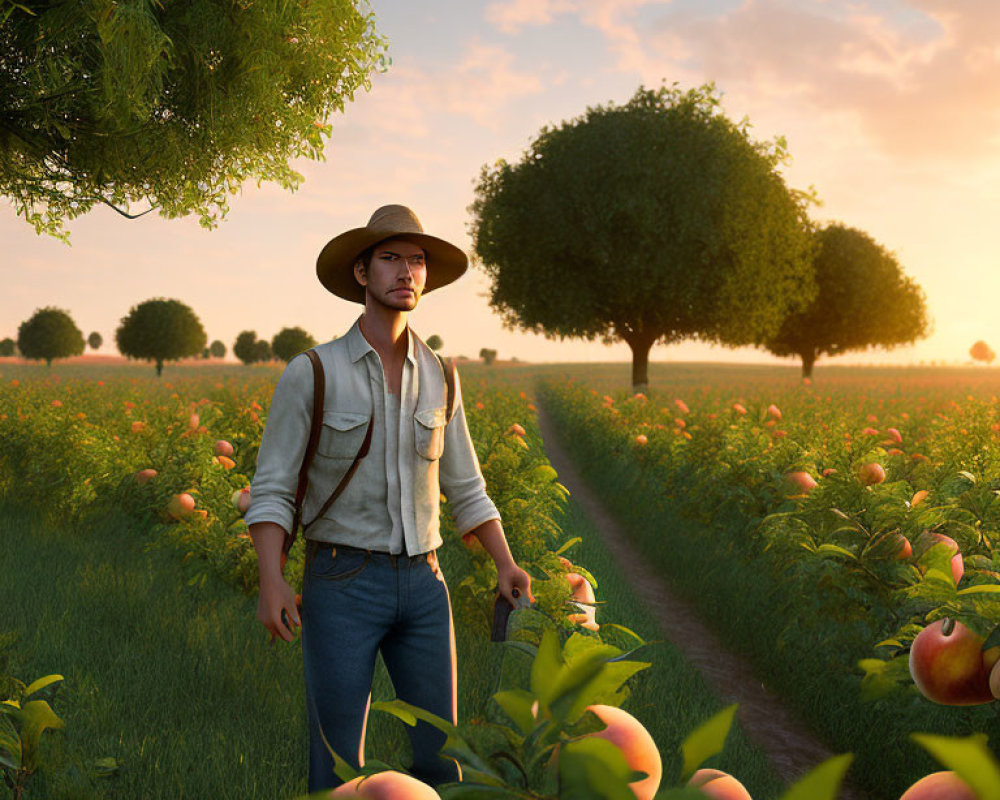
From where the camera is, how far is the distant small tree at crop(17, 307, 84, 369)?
6694cm

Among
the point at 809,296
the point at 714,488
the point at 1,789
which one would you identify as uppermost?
the point at 809,296

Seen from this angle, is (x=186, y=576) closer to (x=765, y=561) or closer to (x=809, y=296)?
(x=765, y=561)

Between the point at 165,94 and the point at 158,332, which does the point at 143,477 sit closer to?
the point at 165,94

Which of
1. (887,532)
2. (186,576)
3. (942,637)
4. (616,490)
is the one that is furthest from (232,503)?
(616,490)

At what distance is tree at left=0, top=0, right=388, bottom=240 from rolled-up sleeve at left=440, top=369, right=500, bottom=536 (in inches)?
228

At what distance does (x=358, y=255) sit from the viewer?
8.89 feet

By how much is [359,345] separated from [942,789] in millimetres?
2035

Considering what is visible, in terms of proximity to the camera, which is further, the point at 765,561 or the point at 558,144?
the point at 558,144

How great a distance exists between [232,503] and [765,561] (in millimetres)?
4498

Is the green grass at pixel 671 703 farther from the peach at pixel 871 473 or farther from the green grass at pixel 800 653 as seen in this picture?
the peach at pixel 871 473

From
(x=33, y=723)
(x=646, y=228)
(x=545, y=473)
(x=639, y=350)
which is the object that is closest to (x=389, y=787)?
(x=33, y=723)

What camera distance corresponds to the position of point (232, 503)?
18.8 ft

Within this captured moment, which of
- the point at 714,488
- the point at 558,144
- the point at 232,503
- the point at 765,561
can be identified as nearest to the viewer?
the point at 232,503

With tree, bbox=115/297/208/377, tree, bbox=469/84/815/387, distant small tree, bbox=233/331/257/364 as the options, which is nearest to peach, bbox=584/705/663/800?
tree, bbox=469/84/815/387
